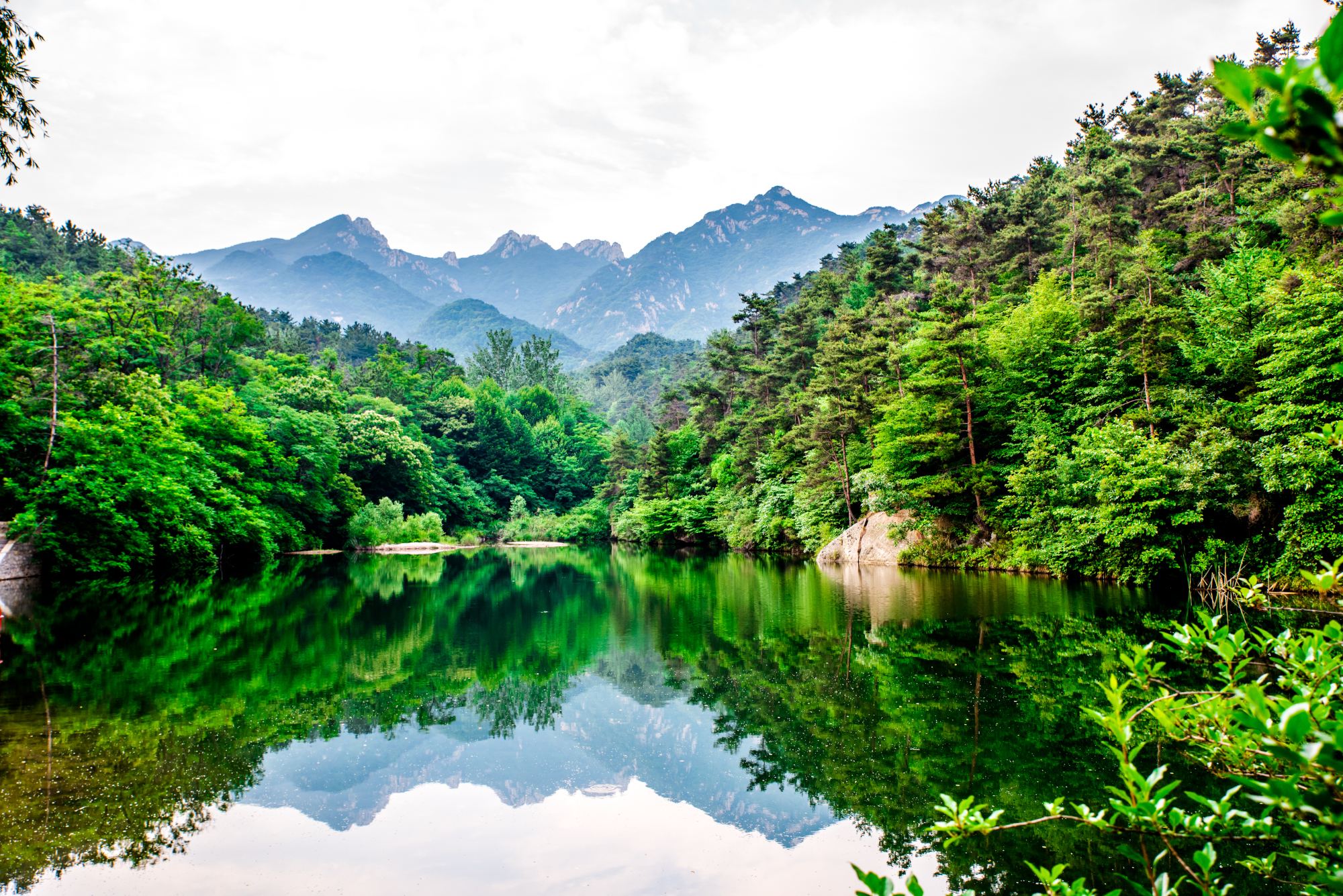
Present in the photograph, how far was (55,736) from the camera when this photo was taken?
Result: 24.0 feet

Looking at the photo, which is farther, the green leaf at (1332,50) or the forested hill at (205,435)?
the forested hill at (205,435)

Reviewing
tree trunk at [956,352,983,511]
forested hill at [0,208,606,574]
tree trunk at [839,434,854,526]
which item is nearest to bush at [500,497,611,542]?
forested hill at [0,208,606,574]

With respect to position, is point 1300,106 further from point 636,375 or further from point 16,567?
point 636,375

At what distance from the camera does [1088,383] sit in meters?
22.1

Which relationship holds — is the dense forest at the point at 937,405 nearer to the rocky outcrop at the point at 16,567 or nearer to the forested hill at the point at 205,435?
the forested hill at the point at 205,435

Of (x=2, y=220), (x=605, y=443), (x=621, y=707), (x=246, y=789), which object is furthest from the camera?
(x=605, y=443)

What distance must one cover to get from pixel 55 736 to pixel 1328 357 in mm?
20815

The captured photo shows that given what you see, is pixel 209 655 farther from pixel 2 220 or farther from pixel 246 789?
pixel 2 220

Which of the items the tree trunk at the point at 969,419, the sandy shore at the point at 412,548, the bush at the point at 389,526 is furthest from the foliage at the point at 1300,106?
the bush at the point at 389,526

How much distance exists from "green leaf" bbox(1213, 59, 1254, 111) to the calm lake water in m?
4.87

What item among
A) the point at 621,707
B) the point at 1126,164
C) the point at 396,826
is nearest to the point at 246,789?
the point at 396,826

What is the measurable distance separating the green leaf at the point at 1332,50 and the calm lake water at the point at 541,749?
4952 mm

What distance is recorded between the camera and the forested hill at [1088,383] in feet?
51.8

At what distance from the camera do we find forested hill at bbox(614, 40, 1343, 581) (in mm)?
15797
